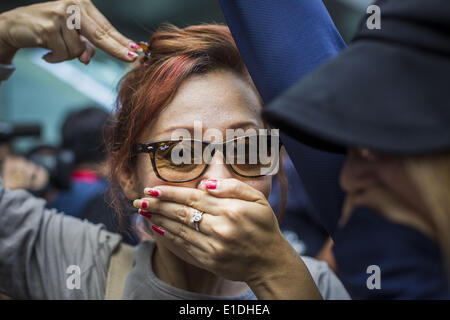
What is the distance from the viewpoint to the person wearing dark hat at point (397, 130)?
2.14 ft

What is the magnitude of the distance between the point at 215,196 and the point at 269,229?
0.53 feet

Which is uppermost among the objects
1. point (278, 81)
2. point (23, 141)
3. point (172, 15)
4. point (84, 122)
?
point (172, 15)

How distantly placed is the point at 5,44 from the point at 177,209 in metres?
0.96

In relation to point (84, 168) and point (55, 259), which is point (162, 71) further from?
point (84, 168)

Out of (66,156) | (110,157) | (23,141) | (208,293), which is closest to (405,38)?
(208,293)

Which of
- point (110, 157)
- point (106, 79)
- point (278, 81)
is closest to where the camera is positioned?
point (278, 81)

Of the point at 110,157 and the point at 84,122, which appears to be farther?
the point at 84,122

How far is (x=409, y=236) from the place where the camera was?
680mm

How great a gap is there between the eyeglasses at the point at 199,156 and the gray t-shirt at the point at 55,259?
410mm

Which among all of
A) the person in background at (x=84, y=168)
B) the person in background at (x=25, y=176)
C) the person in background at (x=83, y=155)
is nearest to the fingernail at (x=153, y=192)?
the person in background at (x=84, y=168)

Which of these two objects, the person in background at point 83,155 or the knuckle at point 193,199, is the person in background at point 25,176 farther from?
the knuckle at point 193,199

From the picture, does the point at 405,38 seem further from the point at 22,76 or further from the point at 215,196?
the point at 22,76

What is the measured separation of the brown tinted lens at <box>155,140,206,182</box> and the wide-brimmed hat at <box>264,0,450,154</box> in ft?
1.65

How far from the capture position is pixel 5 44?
1.47m
